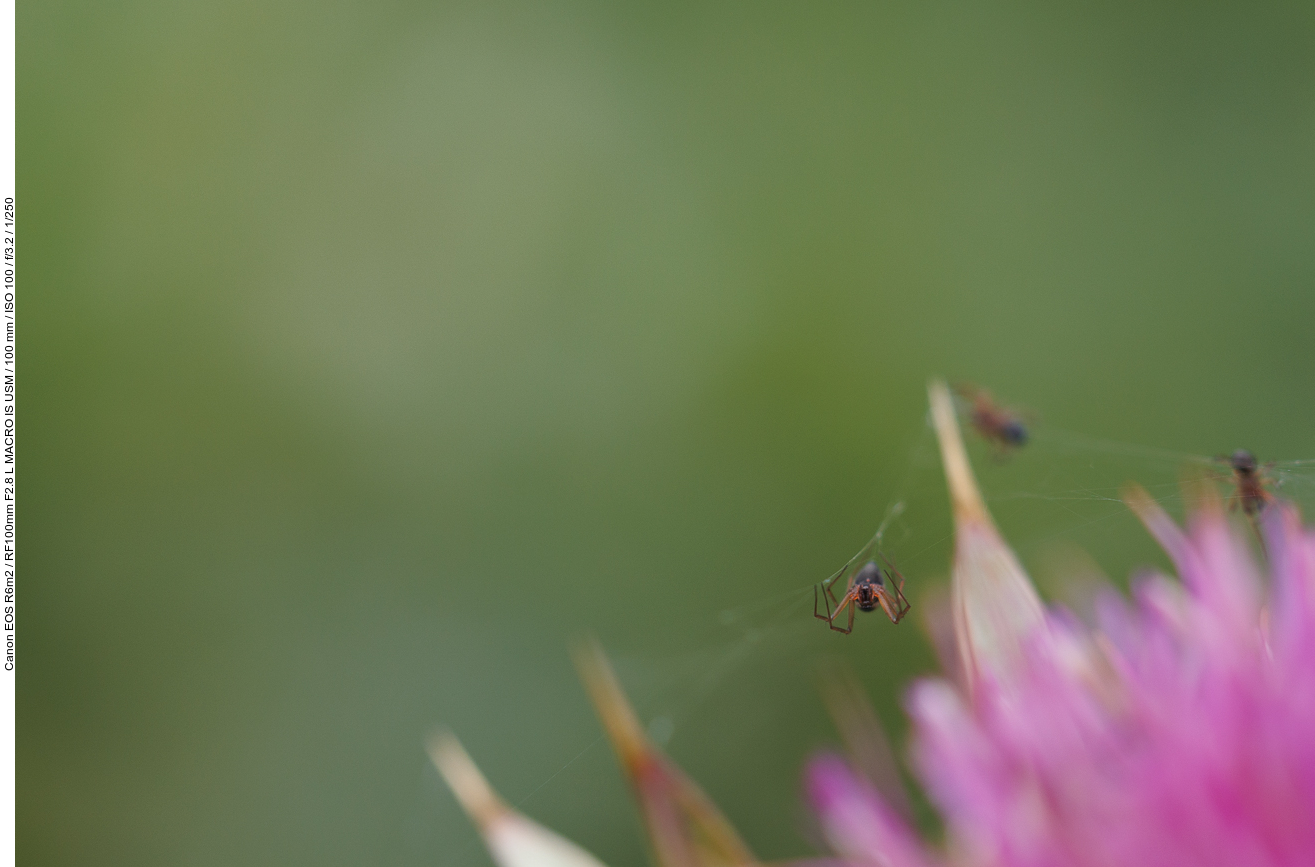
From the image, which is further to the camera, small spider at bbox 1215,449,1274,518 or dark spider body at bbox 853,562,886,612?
dark spider body at bbox 853,562,886,612

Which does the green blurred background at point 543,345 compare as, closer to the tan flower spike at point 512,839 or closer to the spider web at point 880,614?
the spider web at point 880,614

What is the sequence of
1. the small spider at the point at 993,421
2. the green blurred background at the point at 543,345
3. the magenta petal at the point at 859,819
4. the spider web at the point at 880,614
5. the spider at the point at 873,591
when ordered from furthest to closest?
the green blurred background at the point at 543,345 → the small spider at the point at 993,421 → the spider web at the point at 880,614 → the spider at the point at 873,591 → the magenta petal at the point at 859,819

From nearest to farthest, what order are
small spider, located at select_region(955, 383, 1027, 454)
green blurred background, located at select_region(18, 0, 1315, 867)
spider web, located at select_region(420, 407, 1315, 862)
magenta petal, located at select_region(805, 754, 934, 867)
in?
magenta petal, located at select_region(805, 754, 934, 867) < spider web, located at select_region(420, 407, 1315, 862) < small spider, located at select_region(955, 383, 1027, 454) < green blurred background, located at select_region(18, 0, 1315, 867)

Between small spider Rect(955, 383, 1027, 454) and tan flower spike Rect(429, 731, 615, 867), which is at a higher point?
small spider Rect(955, 383, 1027, 454)

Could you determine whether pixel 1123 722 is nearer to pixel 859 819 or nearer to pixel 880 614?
pixel 859 819

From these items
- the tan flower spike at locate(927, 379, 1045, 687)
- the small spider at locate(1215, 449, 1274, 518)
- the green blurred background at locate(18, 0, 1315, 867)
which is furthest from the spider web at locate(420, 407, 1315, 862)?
the tan flower spike at locate(927, 379, 1045, 687)

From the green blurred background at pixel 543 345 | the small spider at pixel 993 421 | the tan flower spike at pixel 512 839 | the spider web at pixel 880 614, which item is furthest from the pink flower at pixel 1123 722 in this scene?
the green blurred background at pixel 543 345

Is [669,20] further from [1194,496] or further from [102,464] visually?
[1194,496]

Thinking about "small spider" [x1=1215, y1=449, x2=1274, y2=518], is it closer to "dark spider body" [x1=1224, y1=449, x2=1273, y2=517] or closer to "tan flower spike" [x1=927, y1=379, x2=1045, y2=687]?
"dark spider body" [x1=1224, y1=449, x2=1273, y2=517]
